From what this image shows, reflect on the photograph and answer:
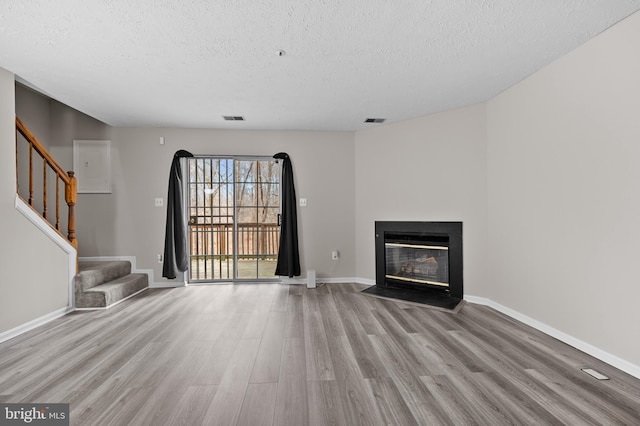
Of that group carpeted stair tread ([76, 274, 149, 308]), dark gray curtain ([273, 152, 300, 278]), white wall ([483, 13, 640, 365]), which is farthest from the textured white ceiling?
carpeted stair tread ([76, 274, 149, 308])

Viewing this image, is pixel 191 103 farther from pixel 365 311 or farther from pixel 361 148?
pixel 365 311

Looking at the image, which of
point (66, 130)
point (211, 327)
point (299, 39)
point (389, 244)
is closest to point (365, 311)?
point (389, 244)

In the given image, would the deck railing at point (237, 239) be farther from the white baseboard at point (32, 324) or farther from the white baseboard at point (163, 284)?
the white baseboard at point (32, 324)

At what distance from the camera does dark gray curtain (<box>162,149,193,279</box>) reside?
442 cm

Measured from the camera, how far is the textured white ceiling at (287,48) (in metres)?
1.91

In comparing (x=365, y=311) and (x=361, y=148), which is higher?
(x=361, y=148)

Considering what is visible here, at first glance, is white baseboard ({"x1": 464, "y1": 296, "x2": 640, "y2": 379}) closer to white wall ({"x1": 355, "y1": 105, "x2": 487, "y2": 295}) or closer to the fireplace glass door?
white wall ({"x1": 355, "y1": 105, "x2": 487, "y2": 295})

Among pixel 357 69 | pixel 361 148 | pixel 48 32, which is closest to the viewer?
pixel 48 32

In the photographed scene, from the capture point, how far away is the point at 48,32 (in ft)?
6.96

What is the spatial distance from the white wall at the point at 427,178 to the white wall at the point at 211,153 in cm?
26

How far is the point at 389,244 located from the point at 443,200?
102cm
